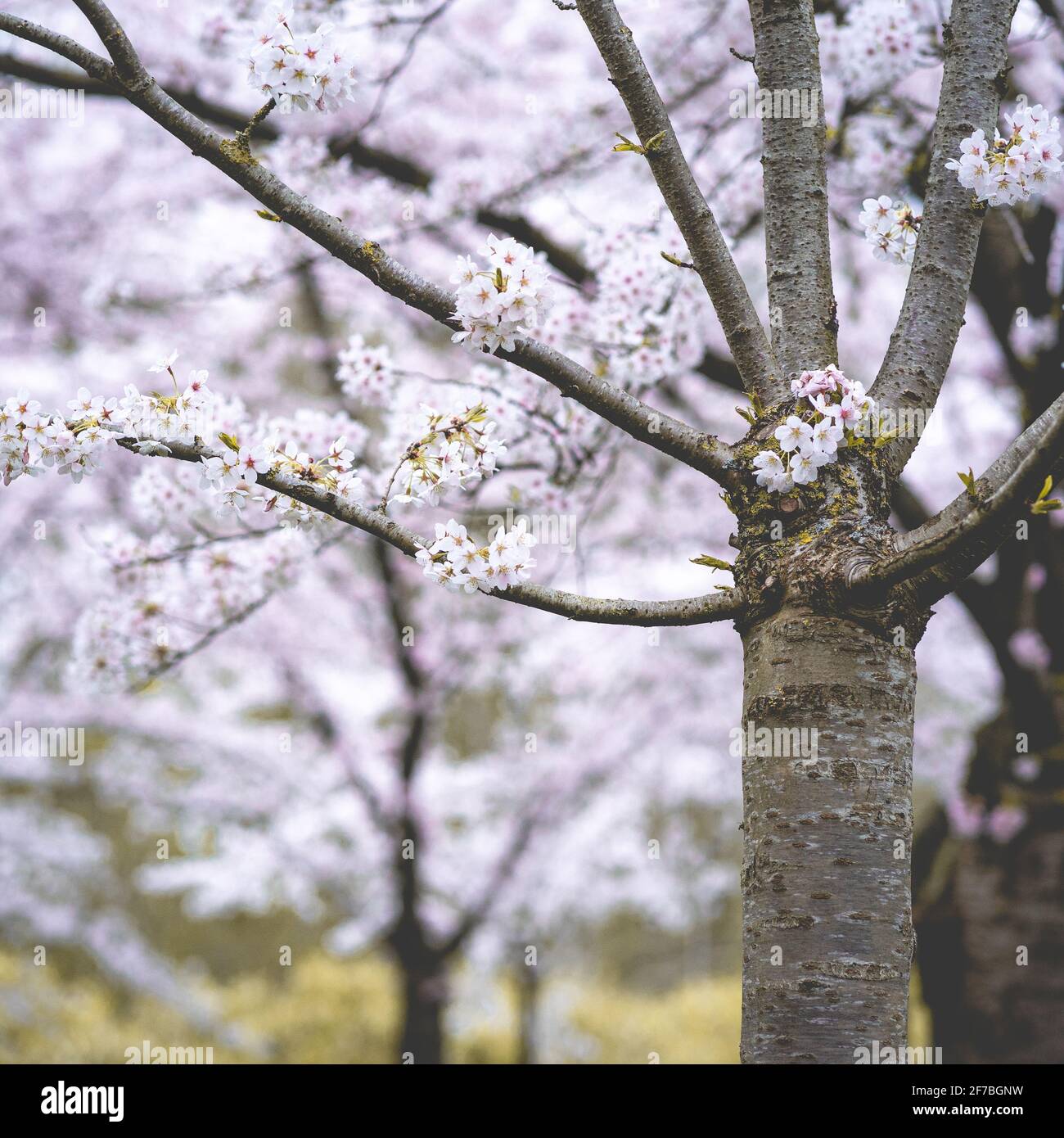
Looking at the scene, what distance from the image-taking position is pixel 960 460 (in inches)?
317

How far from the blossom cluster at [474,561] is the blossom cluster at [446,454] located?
0.16 m

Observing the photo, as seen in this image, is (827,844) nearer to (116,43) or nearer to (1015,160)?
(1015,160)

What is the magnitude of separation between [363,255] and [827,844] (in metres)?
1.30

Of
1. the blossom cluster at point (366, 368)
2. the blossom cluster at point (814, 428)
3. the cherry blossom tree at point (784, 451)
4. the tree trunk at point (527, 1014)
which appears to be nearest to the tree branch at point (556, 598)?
the cherry blossom tree at point (784, 451)

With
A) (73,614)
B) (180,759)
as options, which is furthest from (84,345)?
(180,759)

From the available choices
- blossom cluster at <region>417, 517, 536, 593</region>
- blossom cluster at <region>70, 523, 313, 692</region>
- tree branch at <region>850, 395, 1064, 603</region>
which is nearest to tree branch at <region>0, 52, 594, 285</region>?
blossom cluster at <region>70, 523, 313, 692</region>

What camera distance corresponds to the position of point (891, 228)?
7.29 feet

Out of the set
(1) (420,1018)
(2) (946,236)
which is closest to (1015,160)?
(2) (946,236)

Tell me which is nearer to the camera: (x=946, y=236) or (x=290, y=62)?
(x=290, y=62)

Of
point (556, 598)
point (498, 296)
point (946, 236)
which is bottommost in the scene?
point (556, 598)

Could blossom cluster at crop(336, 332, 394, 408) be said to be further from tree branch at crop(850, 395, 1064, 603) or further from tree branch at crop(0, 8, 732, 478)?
tree branch at crop(850, 395, 1064, 603)

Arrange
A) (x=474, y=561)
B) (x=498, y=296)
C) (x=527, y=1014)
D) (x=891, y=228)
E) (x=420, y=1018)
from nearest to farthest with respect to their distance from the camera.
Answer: (x=498, y=296) → (x=474, y=561) → (x=891, y=228) → (x=420, y=1018) → (x=527, y=1014)

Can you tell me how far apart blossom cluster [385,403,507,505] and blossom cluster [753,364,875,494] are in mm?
573
